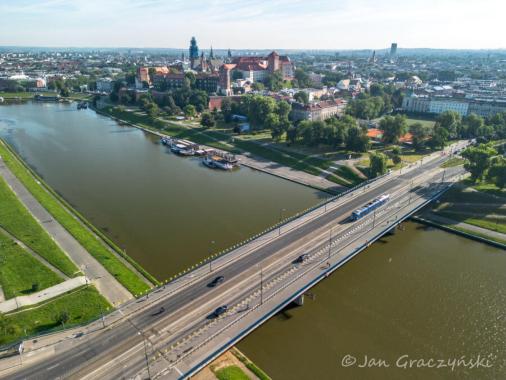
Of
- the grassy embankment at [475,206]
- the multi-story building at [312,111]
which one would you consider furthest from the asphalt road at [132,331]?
the multi-story building at [312,111]

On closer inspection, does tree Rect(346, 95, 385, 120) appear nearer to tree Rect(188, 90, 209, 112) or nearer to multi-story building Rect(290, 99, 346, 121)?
multi-story building Rect(290, 99, 346, 121)

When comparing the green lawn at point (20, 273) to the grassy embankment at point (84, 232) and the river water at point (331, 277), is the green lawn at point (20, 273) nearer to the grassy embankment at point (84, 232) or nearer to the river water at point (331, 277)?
the grassy embankment at point (84, 232)

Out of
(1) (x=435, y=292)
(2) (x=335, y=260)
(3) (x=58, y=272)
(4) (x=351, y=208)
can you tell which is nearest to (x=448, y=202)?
(4) (x=351, y=208)

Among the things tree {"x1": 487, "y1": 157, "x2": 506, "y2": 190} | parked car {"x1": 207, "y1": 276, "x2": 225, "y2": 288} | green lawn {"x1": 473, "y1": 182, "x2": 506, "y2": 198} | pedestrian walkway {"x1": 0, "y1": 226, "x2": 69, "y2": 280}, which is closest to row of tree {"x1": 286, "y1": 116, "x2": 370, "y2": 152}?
green lawn {"x1": 473, "y1": 182, "x2": 506, "y2": 198}

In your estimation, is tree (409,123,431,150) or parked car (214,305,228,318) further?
tree (409,123,431,150)

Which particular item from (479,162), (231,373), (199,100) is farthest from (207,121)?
(231,373)

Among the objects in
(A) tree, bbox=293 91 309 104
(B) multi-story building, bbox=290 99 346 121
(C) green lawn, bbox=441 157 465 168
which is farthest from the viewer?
(A) tree, bbox=293 91 309 104
